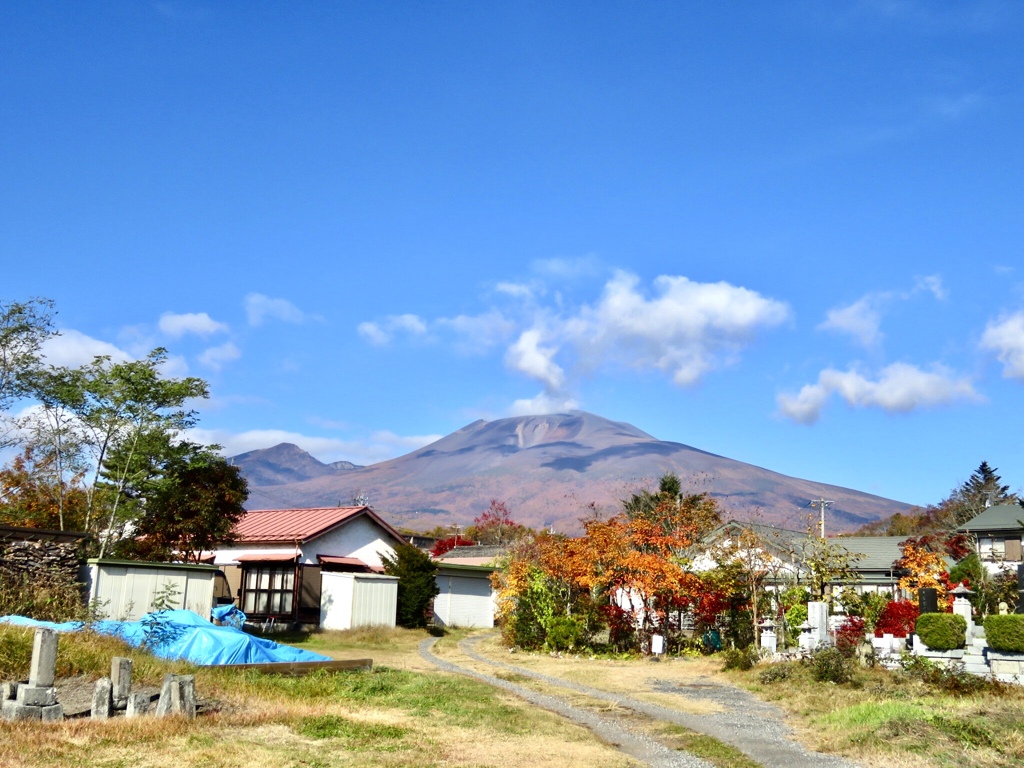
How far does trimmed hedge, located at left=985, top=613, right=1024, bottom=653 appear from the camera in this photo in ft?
57.0

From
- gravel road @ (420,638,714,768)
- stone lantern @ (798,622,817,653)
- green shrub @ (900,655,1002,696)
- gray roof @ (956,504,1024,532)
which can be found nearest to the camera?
gravel road @ (420,638,714,768)

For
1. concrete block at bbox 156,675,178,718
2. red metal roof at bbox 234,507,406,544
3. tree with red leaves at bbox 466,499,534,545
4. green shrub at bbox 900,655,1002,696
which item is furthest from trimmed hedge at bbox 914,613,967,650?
tree with red leaves at bbox 466,499,534,545

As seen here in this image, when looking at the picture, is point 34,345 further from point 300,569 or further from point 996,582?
point 996,582

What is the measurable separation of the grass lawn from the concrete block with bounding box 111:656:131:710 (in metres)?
0.91

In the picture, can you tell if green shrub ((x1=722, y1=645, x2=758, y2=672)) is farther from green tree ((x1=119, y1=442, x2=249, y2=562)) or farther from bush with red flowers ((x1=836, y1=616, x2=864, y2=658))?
green tree ((x1=119, y1=442, x2=249, y2=562))

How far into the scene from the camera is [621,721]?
1462 cm

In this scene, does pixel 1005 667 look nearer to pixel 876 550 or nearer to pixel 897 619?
pixel 897 619

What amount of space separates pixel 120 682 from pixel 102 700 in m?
0.38

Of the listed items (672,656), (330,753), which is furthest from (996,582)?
(330,753)

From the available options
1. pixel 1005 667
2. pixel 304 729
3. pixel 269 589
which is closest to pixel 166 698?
pixel 304 729

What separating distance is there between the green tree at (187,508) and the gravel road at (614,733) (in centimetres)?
1284

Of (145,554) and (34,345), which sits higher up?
(34,345)

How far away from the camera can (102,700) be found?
11.4m

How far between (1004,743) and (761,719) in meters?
4.44
